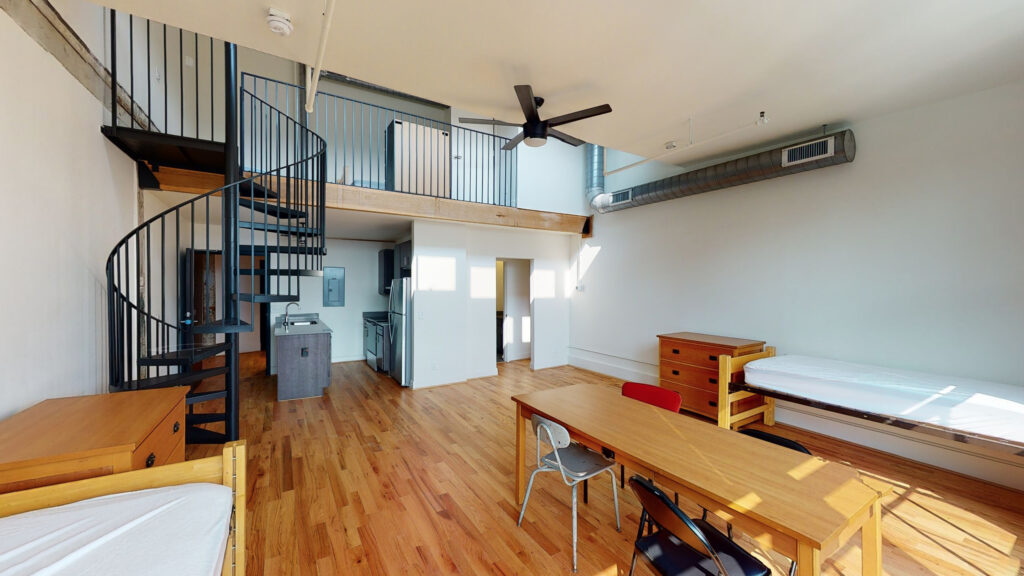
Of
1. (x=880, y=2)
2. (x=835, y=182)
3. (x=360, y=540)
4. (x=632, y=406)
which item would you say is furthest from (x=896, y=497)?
(x=360, y=540)

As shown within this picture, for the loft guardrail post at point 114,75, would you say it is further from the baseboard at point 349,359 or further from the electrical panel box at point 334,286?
the baseboard at point 349,359

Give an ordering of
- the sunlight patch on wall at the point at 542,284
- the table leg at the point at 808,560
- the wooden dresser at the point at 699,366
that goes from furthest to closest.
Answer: the sunlight patch on wall at the point at 542,284
the wooden dresser at the point at 699,366
the table leg at the point at 808,560

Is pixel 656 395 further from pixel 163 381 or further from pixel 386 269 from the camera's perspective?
pixel 386 269

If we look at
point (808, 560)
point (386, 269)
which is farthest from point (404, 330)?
point (808, 560)

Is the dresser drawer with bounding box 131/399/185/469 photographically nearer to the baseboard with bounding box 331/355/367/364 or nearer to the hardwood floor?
the hardwood floor

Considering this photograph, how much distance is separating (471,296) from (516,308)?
1534 millimetres

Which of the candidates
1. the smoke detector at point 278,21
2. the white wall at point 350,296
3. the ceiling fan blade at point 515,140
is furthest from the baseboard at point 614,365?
the smoke detector at point 278,21

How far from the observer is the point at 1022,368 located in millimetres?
2770

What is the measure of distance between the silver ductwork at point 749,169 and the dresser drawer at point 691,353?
1.95 metres

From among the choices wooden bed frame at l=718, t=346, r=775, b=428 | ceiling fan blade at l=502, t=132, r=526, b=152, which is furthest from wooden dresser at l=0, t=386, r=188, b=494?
wooden bed frame at l=718, t=346, r=775, b=428

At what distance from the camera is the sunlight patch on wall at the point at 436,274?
5367mm

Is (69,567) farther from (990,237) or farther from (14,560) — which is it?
(990,237)

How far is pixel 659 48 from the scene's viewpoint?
243 centimetres

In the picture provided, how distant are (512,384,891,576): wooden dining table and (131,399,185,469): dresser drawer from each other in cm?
198
